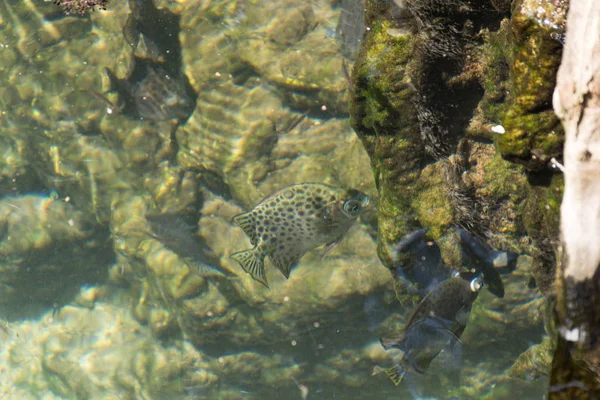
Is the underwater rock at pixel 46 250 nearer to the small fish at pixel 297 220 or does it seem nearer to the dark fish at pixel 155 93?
the dark fish at pixel 155 93

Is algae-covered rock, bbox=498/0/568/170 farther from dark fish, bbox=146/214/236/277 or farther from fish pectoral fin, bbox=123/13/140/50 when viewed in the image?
fish pectoral fin, bbox=123/13/140/50

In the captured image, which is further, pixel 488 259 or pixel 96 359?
pixel 96 359

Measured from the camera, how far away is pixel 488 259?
3477 mm

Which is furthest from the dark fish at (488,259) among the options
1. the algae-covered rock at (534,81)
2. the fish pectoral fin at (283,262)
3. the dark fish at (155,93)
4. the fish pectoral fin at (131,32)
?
the fish pectoral fin at (131,32)

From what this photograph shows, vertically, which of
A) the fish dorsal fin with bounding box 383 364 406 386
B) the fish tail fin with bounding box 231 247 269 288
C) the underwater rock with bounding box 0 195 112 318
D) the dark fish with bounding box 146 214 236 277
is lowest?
the underwater rock with bounding box 0 195 112 318

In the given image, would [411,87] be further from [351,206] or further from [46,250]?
[46,250]

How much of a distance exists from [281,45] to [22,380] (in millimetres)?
8694

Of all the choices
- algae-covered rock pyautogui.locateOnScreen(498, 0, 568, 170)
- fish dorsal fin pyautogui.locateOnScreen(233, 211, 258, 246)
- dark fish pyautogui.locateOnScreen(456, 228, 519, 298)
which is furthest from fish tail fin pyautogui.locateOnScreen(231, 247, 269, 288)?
Answer: algae-covered rock pyautogui.locateOnScreen(498, 0, 568, 170)

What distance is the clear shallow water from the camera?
5043 mm

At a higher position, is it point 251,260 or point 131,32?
point 131,32

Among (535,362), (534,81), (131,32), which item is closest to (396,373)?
(535,362)

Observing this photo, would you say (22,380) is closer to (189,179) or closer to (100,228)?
(100,228)

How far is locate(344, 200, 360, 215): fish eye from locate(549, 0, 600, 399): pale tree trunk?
→ 239 centimetres

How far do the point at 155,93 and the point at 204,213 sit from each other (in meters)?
1.85
